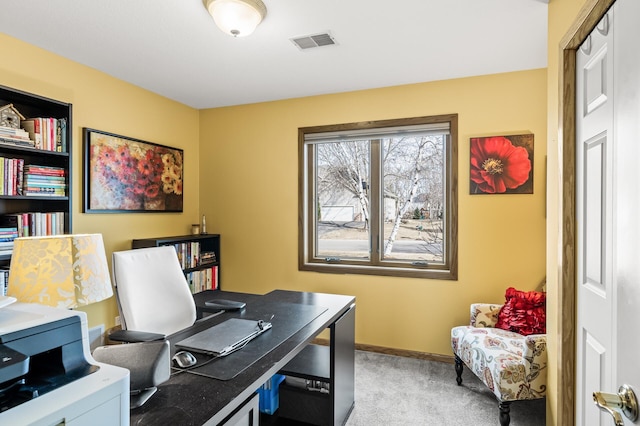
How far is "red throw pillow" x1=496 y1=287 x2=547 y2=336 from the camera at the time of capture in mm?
2568

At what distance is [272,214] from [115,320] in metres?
1.74

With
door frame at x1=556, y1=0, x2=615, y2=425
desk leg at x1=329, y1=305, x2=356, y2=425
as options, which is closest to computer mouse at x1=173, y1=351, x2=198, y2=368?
desk leg at x1=329, y1=305, x2=356, y2=425

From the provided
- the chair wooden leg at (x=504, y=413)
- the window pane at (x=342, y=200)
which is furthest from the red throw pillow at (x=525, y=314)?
the window pane at (x=342, y=200)

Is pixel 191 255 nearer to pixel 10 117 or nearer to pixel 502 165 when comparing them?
pixel 10 117

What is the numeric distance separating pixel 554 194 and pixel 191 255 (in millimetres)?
3143

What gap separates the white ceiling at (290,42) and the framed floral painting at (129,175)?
600 mm

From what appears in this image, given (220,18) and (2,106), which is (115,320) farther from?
(220,18)

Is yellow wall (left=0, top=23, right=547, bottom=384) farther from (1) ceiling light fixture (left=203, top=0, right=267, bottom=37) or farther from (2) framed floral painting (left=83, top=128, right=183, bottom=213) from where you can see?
(1) ceiling light fixture (left=203, top=0, right=267, bottom=37)

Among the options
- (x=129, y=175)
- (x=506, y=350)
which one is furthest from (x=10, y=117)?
(x=506, y=350)

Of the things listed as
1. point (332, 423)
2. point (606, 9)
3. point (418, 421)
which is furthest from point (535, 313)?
point (606, 9)

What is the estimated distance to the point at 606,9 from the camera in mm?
1258

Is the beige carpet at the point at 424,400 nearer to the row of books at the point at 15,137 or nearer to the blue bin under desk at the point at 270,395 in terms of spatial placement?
the blue bin under desk at the point at 270,395

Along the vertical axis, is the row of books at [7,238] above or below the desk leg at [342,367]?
above

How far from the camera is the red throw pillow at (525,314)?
2568 millimetres
